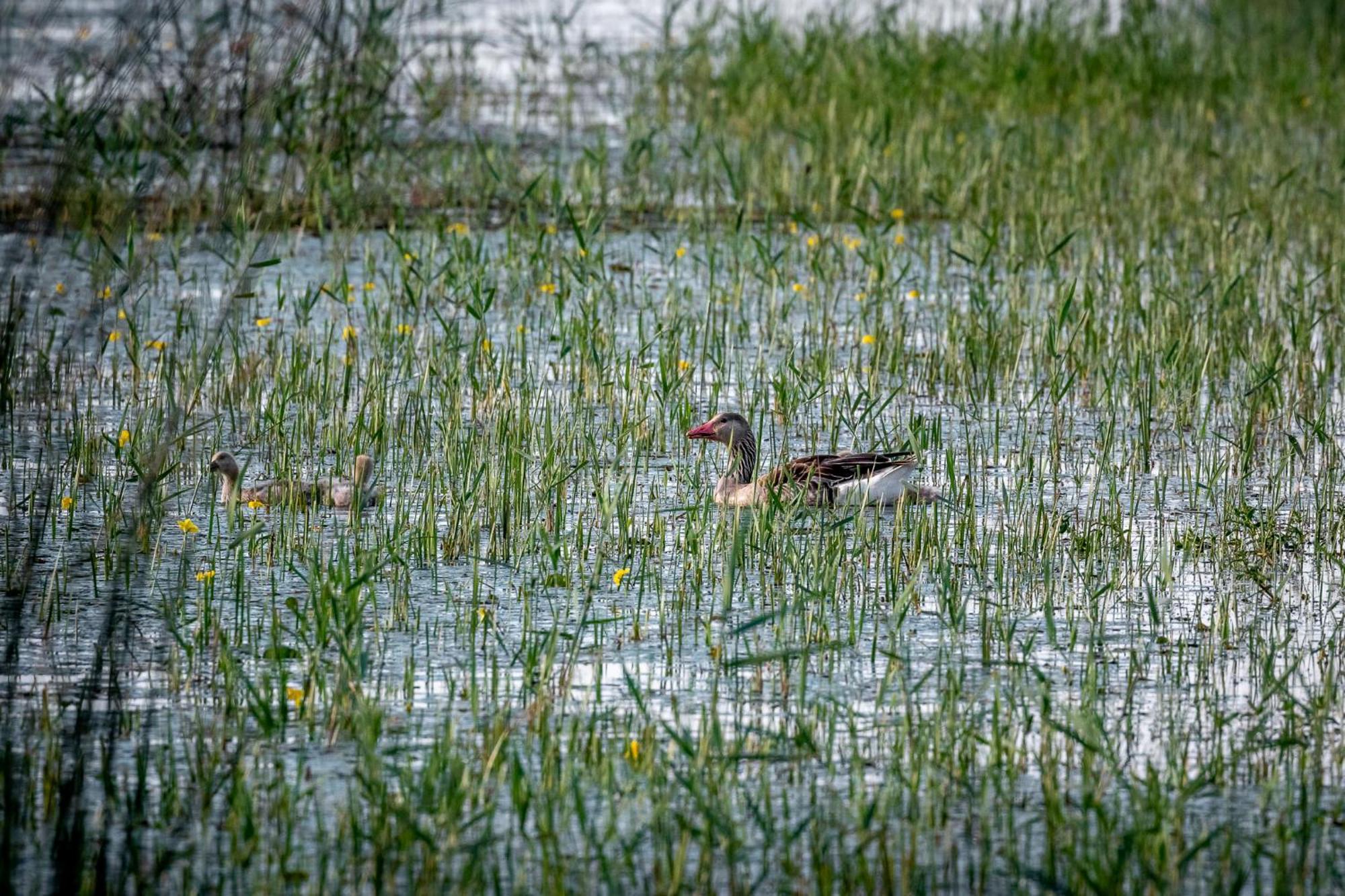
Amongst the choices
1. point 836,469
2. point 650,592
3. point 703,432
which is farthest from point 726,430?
point 650,592

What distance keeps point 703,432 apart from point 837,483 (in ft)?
2.27

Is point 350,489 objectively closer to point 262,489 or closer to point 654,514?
point 262,489

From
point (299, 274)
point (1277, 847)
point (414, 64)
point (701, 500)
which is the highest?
point (414, 64)

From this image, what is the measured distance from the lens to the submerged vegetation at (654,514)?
3936 mm

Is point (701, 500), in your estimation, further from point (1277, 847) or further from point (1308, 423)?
point (1277, 847)

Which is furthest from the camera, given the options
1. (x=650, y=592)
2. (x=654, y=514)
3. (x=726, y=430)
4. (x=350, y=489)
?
(x=726, y=430)

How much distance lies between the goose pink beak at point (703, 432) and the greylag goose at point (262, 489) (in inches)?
52.7

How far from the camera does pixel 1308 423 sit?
23.4 ft

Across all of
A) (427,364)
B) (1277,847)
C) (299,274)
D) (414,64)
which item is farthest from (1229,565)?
(414,64)

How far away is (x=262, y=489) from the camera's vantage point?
636 centimetres

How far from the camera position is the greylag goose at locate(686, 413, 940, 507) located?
6.26 metres

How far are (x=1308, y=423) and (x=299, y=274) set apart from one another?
501cm

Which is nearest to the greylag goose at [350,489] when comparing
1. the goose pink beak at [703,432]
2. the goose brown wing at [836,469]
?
the goose pink beak at [703,432]

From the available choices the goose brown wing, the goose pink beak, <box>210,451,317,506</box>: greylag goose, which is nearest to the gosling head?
the goose pink beak
